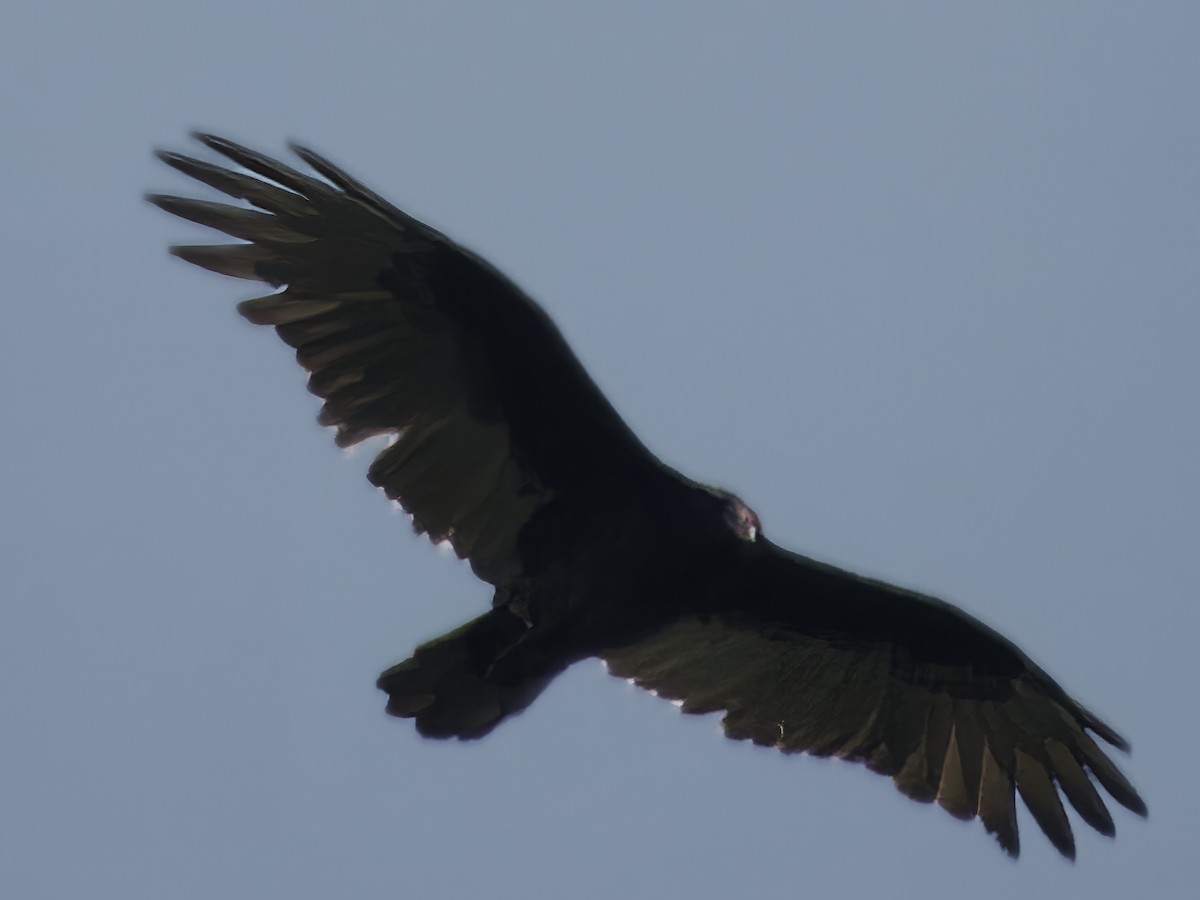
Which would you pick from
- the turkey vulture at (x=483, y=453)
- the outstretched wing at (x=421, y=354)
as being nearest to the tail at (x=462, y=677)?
the turkey vulture at (x=483, y=453)

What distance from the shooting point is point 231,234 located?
298 inches

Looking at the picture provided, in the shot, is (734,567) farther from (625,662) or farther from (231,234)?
(231,234)

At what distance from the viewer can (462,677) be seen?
778 cm

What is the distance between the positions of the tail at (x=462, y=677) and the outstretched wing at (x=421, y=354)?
10.0 inches

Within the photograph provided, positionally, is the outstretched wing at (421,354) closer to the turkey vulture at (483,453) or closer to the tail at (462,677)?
the turkey vulture at (483,453)

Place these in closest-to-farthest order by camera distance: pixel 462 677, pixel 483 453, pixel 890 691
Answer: pixel 462 677 < pixel 483 453 < pixel 890 691

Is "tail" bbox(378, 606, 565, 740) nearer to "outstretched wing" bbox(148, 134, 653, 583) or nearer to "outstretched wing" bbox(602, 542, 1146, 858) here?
Answer: "outstretched wing" bbox(148, 134, 653, 583)

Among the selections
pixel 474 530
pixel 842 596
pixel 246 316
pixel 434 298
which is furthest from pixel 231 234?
pixel 842 596

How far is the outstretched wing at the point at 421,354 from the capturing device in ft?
24.9

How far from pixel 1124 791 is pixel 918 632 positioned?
110 cm

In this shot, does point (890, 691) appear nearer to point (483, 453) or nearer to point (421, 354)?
point (483, 453)

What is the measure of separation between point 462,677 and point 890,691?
209 centimetres

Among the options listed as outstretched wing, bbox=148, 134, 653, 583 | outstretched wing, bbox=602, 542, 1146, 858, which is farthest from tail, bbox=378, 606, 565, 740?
outstretched wing, bbox=602, 542, 1146, 858

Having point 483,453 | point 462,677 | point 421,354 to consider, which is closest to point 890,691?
point 462,677
